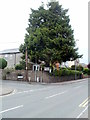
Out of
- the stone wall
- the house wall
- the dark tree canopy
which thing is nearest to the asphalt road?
the dark tree canopy

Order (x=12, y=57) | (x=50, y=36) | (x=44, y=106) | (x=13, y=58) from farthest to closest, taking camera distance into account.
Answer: (x=12, y=57), (x=13, y=58), (x=50, y=36), (x=44, y=106)

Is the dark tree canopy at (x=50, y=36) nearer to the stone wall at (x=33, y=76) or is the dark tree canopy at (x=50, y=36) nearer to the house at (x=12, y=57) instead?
the stone wall at (x=33, y=76)

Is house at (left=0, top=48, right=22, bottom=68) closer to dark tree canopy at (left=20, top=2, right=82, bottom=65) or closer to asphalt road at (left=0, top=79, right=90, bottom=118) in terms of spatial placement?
dark tree canopy at (left=20, top=2, right=82, bottom=65)

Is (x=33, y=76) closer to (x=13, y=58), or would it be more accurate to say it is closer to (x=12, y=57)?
(x=13, y=58)

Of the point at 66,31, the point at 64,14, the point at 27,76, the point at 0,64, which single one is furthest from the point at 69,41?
the point at 0,64

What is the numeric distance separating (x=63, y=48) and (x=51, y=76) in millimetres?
5382

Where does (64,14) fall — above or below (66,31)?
above

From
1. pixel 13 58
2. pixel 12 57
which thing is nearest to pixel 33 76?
pixel 13 58

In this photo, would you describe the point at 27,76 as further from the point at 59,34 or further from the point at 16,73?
the point at 59,34

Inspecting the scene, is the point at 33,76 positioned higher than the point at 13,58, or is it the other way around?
the point at 13,58

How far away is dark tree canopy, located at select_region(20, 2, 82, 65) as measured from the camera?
153 feet

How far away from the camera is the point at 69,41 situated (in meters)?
48.2

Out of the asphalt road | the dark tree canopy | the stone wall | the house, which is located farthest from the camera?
the house

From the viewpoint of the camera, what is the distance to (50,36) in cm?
4822
